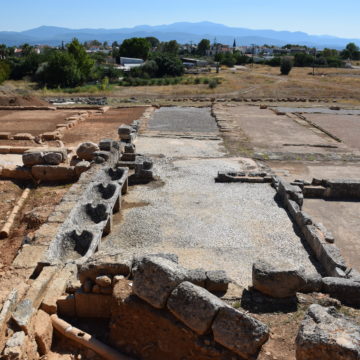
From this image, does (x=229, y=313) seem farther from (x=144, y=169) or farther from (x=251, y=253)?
(x=144, y=169)

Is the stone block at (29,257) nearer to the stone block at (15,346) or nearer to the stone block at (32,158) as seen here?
the stone block at (15,346)

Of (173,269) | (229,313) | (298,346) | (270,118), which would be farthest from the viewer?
(270,118)

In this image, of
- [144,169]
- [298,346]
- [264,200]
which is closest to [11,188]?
[144,169]

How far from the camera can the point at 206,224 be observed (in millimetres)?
12016

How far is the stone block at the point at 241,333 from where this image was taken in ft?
18.6

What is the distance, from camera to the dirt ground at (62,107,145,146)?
76.0 feet

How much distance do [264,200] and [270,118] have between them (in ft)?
63.8

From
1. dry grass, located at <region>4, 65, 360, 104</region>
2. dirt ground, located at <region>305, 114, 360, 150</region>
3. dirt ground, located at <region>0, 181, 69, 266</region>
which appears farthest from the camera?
dry grass, located at <region>4, 65, 360, 104</region>

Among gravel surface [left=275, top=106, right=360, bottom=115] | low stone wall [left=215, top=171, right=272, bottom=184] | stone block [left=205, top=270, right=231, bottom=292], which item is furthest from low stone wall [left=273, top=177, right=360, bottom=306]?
gravel surface [left=275, top=106, right=360, bottom=115]

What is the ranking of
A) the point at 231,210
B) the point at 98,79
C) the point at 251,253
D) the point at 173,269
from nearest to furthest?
the point at 173,269
the point at 251,253
the point at 231,210
the point at 98,79

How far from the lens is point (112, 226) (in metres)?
11.7

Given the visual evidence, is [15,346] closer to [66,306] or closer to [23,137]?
[66,306]

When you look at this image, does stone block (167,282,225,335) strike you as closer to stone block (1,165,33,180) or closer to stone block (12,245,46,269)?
stone block (12,245,46,269)

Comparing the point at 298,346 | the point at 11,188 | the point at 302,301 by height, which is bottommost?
the point at 11,188
